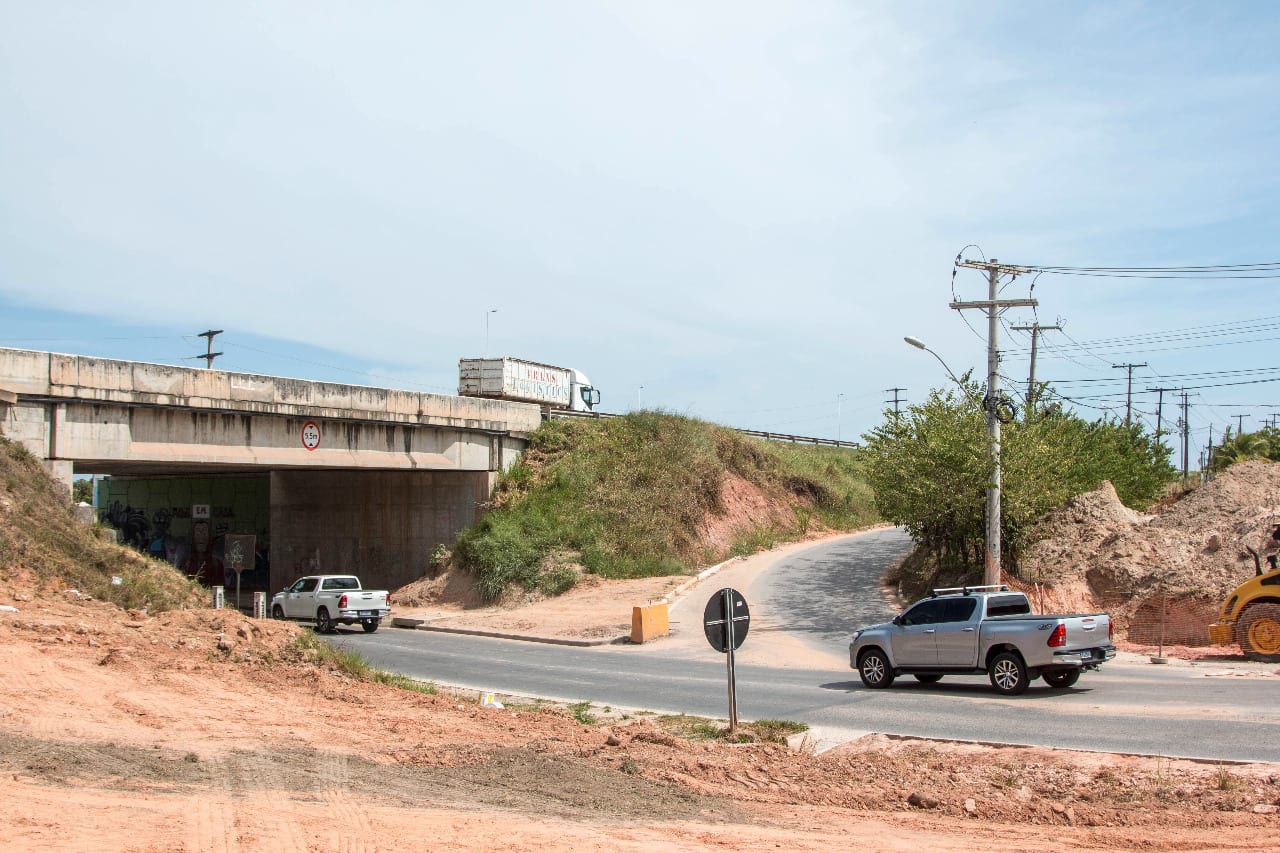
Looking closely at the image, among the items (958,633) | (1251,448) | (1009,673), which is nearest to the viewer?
(1009,673)

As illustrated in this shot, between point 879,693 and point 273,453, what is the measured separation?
796 inches

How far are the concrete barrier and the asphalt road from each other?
91 centimetres

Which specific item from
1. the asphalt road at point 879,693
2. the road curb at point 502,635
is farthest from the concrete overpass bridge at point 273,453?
the asphalt road at point 879,693

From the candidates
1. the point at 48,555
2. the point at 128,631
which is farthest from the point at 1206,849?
the point at 48,555

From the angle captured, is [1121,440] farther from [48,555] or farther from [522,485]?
[48,555]

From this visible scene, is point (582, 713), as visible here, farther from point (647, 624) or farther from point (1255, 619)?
point (1255, 619)

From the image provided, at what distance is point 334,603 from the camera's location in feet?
96.0

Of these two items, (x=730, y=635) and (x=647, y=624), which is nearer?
(x=730, y=635)

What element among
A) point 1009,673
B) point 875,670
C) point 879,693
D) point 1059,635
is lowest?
point 879,693

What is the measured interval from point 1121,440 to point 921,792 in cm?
3505

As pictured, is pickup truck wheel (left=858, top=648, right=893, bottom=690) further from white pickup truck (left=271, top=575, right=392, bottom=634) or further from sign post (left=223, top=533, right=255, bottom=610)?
sign post (left=223, top=533, right=255, bottom=610)

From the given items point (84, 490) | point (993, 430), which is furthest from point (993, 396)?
point (84, 490)

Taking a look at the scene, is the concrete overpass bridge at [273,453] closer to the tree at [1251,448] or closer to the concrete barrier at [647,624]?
the concrete barrier at [647,624]

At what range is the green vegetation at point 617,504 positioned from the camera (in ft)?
117
